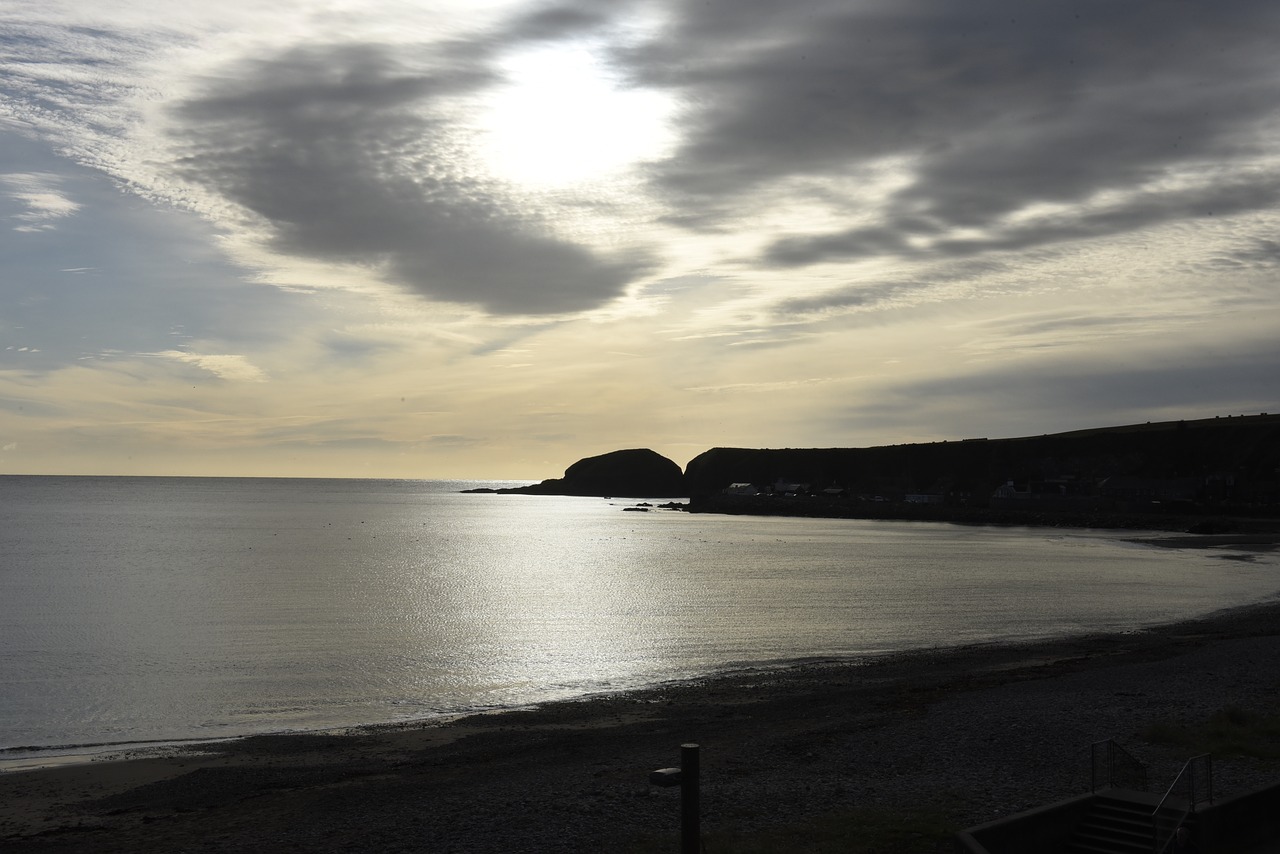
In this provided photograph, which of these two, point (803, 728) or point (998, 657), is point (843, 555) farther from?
point (803, 728)

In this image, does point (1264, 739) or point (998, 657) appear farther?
point (998, 657)

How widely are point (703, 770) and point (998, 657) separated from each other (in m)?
20.6

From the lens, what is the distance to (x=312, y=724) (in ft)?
87.6

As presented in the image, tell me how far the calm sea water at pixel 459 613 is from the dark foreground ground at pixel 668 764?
4.42m

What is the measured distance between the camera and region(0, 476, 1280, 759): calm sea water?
30516mm

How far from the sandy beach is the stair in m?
1.86

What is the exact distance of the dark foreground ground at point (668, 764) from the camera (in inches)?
637

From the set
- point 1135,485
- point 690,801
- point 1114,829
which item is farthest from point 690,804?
point 1135,485

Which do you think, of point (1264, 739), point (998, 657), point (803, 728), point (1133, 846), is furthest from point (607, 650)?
point (1133, 846)

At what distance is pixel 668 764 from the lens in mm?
20703

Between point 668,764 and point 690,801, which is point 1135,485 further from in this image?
point 690,801

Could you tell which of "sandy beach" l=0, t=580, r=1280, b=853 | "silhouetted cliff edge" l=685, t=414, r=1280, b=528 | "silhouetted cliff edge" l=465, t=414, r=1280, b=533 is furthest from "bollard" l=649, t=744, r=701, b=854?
"silhouetted cliff edge" l=685, t=414, r=1280, b=528

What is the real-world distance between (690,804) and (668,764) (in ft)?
29.3

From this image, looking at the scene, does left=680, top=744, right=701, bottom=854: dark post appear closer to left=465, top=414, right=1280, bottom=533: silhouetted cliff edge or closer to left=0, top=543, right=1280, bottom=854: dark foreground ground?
left=0, top=543, right=1280, bottom=854: dark foreground ground
